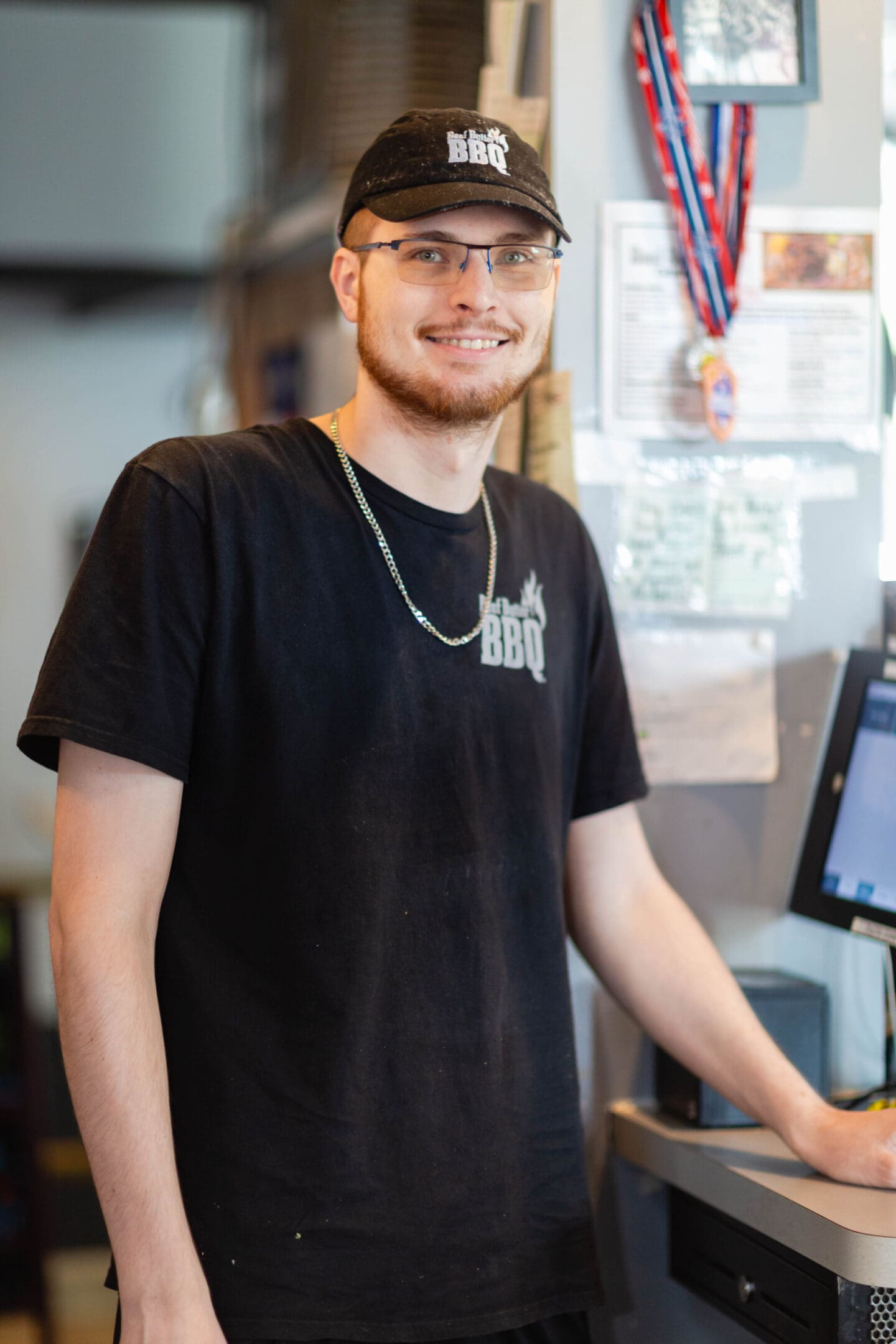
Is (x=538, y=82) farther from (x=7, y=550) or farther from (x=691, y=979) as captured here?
(x=7, y=550)

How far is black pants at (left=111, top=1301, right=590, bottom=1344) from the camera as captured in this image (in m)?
1.28

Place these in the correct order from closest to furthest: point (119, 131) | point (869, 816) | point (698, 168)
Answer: point (869, 816)
point (698, 168)
point (119, 131)

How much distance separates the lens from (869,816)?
1.60m

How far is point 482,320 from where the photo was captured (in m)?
1.32

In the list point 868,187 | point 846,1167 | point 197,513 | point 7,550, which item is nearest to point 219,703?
point 197,513

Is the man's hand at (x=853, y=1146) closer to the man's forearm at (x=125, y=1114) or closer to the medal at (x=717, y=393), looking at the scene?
the man's forearm at (x=125, y=1114)

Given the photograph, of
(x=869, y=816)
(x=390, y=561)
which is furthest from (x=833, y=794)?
(x=390, y=561)

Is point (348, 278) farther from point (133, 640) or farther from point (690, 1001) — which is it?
point (690, 1001)

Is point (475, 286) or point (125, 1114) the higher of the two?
point (475, 286)

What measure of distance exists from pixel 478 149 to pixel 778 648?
800 millimetres

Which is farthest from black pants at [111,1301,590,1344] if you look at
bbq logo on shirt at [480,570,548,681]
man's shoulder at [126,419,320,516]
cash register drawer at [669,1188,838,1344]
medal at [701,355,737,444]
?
medal at [701,355,737,444]

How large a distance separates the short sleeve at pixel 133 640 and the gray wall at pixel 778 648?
2.28ft

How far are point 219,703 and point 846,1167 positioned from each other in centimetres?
79


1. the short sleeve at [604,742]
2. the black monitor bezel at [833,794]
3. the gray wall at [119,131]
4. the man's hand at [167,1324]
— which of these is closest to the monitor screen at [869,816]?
the black monitor bezel at [833,794]
